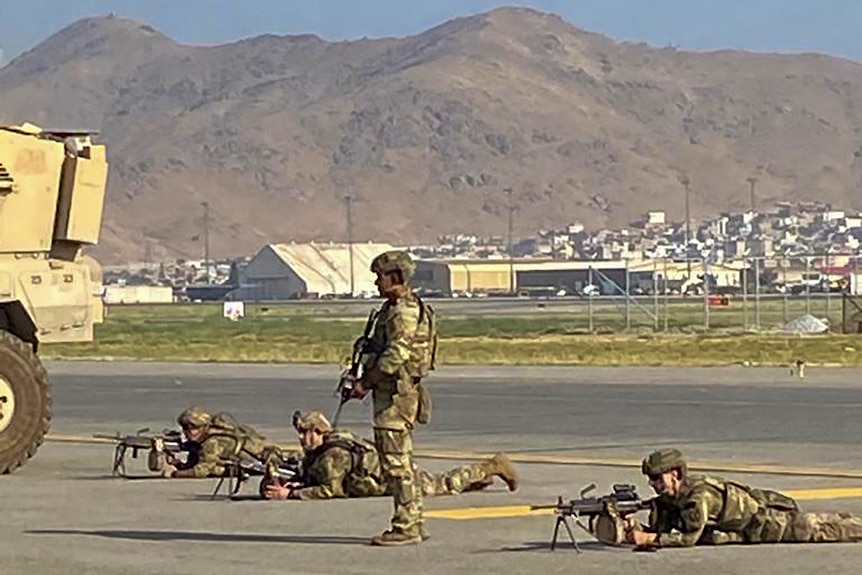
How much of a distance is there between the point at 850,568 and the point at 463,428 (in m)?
13.8

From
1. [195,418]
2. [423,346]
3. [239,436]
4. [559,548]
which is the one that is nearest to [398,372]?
[423,346]

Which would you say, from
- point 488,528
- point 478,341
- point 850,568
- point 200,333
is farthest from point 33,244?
point 200,333

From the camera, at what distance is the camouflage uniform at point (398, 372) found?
13.7 meters

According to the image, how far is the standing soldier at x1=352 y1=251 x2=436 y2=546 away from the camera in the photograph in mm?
13727

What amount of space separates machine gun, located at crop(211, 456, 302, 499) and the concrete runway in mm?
218

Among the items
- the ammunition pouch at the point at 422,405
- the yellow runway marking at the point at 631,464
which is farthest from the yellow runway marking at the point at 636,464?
the ammunition pouch at the point at 422,405

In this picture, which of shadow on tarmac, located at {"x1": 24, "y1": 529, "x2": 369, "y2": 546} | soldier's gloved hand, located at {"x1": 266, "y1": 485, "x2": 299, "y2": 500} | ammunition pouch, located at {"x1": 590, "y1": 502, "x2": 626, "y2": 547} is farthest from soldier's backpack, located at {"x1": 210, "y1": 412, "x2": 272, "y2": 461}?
ammunition pouch, located at {"x1": 590, "y1": 502, "x2": 626, "y2": 547}

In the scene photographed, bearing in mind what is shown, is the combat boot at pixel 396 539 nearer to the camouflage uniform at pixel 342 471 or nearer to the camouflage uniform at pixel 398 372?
the camouflage uniform at pixel 398 372

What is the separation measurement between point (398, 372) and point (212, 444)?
537 centimetres

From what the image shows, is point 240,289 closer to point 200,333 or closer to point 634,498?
point 200,333

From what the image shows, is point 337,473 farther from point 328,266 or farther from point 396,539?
point 328,266

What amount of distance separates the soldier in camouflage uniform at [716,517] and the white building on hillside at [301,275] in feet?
532

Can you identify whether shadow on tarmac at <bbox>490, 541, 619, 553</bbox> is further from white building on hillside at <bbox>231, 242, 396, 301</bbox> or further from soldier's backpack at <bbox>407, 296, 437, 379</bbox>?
white building on hillside at <bbox>231, 242, 396, 301</bbox>

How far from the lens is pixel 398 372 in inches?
540
